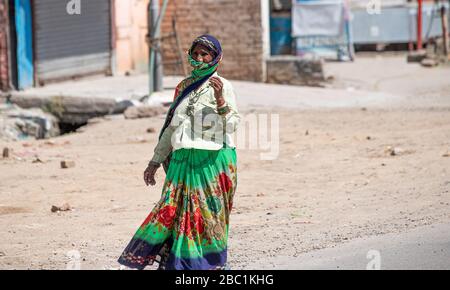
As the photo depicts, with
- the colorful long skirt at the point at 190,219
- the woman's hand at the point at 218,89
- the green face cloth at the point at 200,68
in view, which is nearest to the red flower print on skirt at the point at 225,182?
the colorful long skirt at the point at 190,219

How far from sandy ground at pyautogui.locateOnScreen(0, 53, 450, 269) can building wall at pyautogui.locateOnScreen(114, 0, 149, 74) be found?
3915 mm

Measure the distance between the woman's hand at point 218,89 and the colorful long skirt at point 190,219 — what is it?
31cm

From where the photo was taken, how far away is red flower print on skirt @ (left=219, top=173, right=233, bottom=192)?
5.66 metres

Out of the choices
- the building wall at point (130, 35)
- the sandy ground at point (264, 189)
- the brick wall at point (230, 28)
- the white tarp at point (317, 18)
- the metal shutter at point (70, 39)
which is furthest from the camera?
the white tarp at point (317, 18)

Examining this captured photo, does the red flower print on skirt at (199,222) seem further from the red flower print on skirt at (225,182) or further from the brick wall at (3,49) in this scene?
the brick wall at (3,49)

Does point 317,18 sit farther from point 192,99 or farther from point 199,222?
point 199,222

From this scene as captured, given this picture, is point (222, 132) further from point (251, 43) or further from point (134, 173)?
point (251, 43)

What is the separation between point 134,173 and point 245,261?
354cm

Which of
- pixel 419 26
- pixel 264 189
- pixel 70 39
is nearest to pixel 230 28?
pixel 70 39

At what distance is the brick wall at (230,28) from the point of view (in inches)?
660

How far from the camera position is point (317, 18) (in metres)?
21.4

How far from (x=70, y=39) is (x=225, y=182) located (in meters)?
10.3

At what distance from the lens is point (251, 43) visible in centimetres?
1686

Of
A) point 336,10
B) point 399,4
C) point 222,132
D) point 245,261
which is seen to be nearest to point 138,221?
point 245,261
